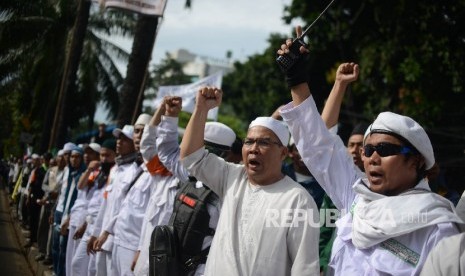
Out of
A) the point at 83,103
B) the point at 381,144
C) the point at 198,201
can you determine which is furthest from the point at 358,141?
the point at 83,103

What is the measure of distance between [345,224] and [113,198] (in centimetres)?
346

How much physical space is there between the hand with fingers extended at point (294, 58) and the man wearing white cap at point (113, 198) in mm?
3058

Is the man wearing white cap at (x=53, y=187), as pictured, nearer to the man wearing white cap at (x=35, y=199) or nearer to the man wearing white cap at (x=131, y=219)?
the man wearing white cap at (x=35, y=199)

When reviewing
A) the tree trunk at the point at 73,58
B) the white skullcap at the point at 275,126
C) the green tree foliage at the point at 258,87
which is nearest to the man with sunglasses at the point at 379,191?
the white skullcap at the point at 275,126

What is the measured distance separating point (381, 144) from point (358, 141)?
173cm

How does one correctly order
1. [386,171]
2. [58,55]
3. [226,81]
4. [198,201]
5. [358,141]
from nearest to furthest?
[386,171], [198,201], [358,141], [58,55], [226,81]

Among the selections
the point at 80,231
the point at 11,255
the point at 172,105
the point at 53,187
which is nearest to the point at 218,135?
the point at 172,105

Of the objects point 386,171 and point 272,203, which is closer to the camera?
point 386,171

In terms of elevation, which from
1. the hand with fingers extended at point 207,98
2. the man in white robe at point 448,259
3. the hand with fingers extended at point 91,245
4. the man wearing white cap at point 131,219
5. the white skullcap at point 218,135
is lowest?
the hand with fingers extended at point 91,245

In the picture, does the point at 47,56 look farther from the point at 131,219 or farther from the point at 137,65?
the point at 131,219

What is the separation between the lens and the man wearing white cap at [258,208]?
310 centimetres

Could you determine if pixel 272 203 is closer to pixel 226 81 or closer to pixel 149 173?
pixel 149 173

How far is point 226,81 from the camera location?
156ft

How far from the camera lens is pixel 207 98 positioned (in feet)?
11.8
